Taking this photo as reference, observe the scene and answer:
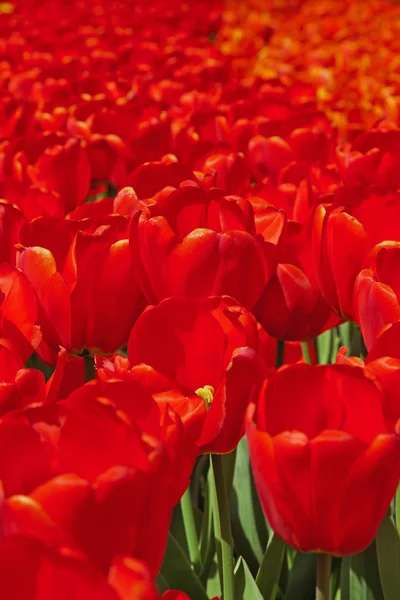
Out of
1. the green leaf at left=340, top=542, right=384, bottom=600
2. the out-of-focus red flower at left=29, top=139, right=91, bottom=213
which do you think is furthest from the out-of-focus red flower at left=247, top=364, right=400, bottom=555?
the out-of-focus red flower at left=29, top=139, right=91, bottom=213

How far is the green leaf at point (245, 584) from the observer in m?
1.01

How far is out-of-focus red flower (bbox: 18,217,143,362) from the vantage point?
1.11m

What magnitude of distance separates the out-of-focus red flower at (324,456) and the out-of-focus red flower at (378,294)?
→ 19 centimetres

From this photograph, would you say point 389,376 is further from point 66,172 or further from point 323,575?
point 66,172

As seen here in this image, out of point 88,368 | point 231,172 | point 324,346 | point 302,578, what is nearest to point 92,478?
point 88,368

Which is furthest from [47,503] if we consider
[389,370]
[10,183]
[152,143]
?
[152,143]

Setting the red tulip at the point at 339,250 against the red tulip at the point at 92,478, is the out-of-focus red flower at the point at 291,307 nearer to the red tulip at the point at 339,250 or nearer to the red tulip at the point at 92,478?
the red tulip at the point at 339,250

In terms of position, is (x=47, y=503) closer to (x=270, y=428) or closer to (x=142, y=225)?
(x=270, y=428)

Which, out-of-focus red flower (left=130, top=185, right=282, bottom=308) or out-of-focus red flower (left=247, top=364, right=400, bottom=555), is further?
out-of-focus red flower (left=130, top=185, right=282, bottom=308)

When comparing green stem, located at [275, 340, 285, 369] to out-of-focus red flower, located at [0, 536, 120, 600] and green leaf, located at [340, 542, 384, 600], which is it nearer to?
green leaf, located at [340, 542, 384, 600]

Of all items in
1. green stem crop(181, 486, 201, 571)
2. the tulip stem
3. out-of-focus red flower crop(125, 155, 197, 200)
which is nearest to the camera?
the tulip stem

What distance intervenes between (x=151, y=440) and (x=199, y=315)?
0.29 metres

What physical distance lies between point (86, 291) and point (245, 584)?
15.3 inches

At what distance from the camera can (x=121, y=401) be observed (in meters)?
0.77
